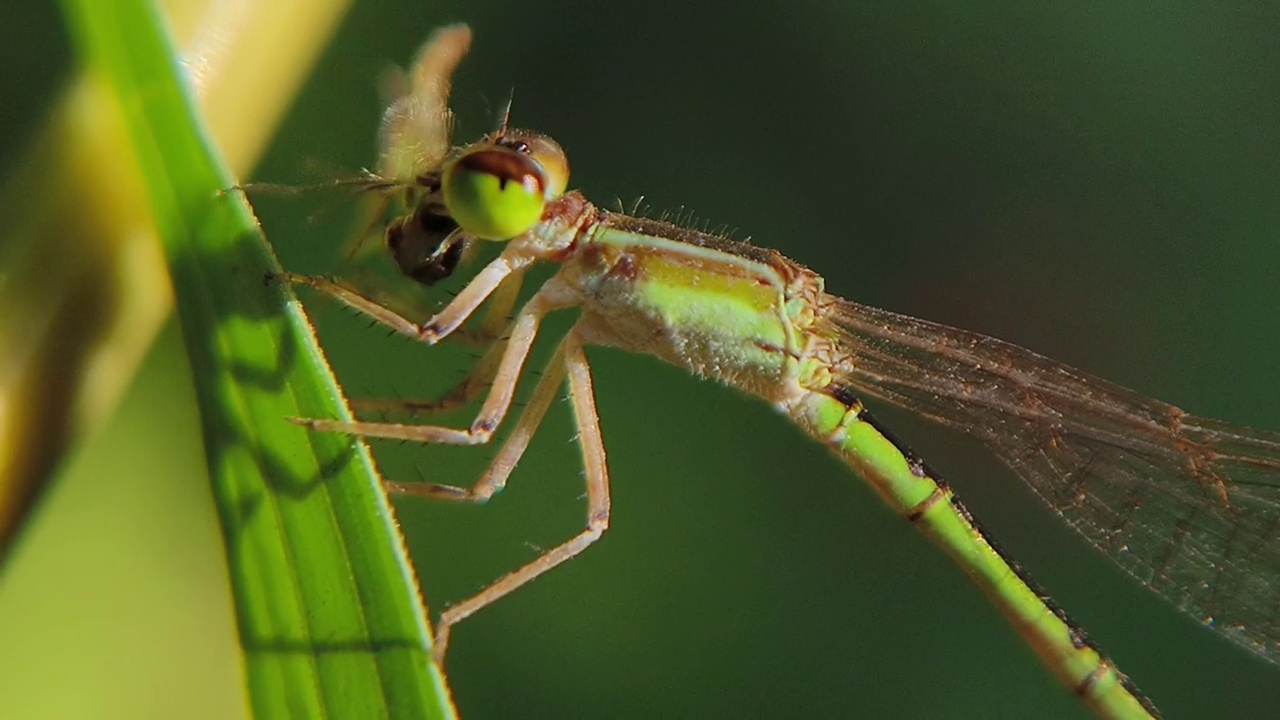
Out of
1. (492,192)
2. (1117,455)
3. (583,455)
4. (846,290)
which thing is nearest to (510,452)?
(583,455)

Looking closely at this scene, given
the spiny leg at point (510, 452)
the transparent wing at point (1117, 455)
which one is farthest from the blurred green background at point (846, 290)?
the spiny leg at point (510, 452)

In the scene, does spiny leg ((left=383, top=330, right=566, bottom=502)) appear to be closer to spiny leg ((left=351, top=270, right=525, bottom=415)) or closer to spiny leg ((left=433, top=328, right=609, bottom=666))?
spiny leg ((left=433, top=328, right=609, bottom=666))

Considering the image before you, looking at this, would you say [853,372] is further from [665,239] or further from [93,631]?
[93,631]

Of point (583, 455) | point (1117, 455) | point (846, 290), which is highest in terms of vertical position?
point (846, 290)

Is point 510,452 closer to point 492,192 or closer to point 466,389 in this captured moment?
point 466,389

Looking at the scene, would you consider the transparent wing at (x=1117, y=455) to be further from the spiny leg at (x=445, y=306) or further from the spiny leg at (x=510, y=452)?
the spiny leg at (x=445, y=306)

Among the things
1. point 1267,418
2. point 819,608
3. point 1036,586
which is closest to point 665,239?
point 819,608

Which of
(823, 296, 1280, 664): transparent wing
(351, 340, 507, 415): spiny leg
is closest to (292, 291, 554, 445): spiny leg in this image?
(351, 340, 507, 415): spiny leg
